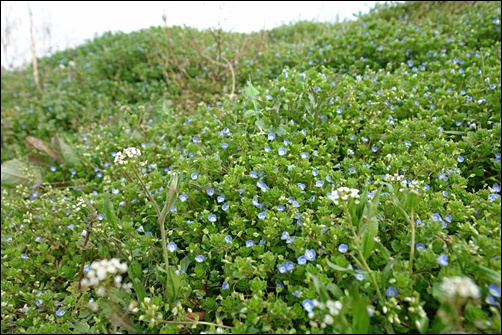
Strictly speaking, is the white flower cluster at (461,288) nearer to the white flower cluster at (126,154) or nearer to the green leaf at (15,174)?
the white flower cluster at (126,154)

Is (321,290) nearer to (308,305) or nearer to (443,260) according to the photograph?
(308,305)

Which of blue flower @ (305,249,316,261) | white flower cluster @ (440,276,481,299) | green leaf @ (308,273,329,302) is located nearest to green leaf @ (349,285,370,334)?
green leaf @ (308,273,329,302)

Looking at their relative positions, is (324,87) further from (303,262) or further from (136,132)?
(136,132)

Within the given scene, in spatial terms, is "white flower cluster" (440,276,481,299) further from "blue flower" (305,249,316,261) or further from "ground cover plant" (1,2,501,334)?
"blue flower" (305,249,316,261)

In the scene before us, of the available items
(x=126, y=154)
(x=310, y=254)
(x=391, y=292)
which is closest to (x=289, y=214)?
(x=310, y=254)

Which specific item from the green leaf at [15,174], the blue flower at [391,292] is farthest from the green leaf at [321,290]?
the green leaf at [15,174]

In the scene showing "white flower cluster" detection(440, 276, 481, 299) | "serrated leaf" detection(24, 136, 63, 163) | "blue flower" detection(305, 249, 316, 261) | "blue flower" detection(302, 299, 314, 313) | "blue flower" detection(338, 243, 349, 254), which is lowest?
"serrated leaf" detection(24, 136, 63, 163)

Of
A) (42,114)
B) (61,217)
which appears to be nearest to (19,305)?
(61,217)
